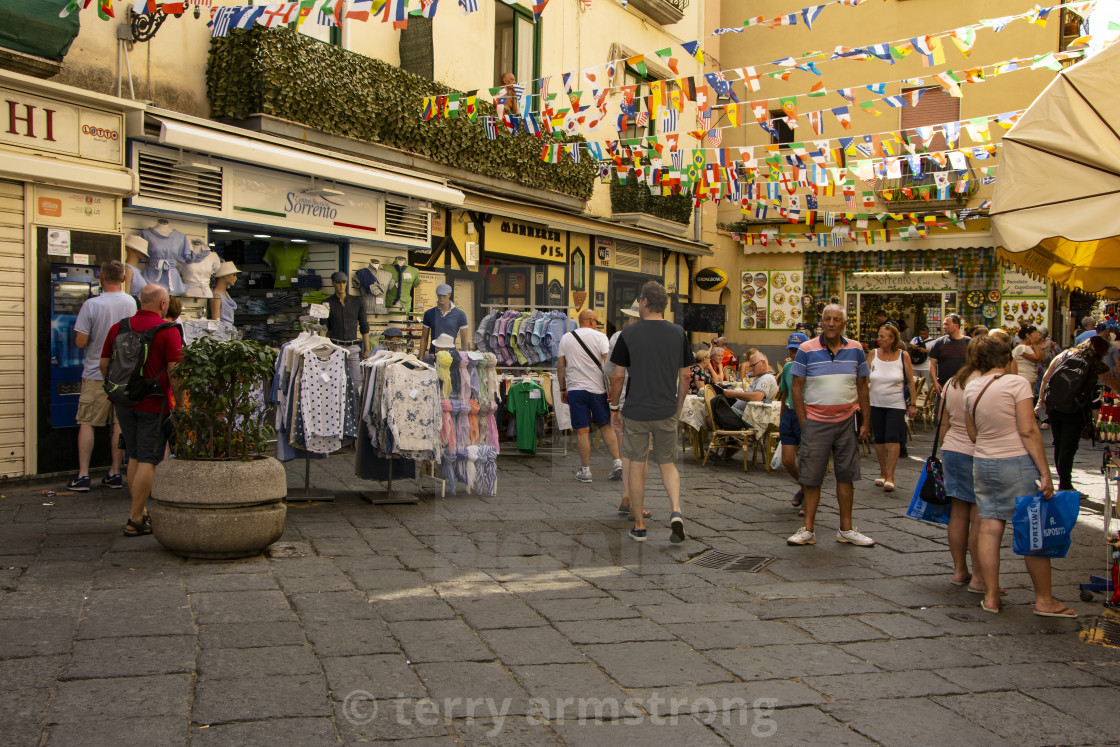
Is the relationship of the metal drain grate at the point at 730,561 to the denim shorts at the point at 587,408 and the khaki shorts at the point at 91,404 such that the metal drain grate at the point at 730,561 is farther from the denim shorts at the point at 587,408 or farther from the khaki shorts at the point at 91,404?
the khaki shorts at the point at 91,404

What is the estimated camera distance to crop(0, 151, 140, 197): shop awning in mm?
7668

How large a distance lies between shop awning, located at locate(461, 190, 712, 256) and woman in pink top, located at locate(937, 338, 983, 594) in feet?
30.1

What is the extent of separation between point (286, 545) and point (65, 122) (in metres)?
4.65

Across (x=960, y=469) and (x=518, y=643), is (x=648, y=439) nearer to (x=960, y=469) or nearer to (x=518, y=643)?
(x=960, y=469)

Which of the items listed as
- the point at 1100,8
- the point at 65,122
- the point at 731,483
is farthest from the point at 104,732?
the point at 1100,8

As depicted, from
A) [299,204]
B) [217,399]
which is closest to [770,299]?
[299,204]

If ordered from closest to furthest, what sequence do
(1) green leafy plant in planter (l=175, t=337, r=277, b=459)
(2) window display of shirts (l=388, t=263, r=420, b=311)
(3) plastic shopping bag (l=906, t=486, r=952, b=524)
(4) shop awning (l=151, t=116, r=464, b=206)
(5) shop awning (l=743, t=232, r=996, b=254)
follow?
(1) green leafy plant in planter (l=175, t=337, r=277, b=459) → (3) plastic shopping bag (l=906, t=486, r=952, b=524) → (4) shop awning (l=151, t=116, r=464, b=206) → (2) window display of shirts (l=388, t=263, r=420, b=311) → (5) shop awning (l=743, t=232, r=996, b=254)

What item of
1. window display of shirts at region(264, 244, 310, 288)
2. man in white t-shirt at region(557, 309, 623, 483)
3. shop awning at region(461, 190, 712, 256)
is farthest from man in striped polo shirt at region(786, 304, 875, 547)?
shop awning at region(461, 190, 712, 256)

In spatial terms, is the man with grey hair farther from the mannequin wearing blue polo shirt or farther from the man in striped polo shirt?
the man in striped polo shirt

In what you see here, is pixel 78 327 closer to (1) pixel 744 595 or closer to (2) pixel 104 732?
(2) pixel 104 732

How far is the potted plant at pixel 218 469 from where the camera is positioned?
5.56 m

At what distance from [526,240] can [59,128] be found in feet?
28.9

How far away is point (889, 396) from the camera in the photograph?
362 inches

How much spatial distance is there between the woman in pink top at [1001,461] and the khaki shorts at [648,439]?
2170 mm
